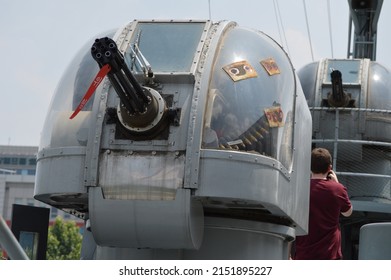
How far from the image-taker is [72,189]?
19.9 feet

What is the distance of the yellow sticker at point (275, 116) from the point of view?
20.3 feet

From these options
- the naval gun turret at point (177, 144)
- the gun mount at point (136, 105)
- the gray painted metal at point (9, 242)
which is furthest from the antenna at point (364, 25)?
the gray painted metal at point (9, 242)

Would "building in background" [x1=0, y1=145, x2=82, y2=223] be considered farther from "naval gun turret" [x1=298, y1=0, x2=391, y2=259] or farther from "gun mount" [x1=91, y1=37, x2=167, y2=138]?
"gun mount" [x1=91, y1=37, x2=167, y2=138]

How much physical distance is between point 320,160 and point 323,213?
1.37ft

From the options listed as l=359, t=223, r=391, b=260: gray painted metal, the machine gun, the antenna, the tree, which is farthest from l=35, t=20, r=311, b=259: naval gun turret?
the tree

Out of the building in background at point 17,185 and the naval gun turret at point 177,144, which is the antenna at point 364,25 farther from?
the building in background at point 17,185

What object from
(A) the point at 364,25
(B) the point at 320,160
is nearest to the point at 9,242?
(B) the point at 320,160

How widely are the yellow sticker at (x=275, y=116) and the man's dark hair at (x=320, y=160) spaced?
0.47m

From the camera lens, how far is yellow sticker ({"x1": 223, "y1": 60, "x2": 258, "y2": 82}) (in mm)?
6176

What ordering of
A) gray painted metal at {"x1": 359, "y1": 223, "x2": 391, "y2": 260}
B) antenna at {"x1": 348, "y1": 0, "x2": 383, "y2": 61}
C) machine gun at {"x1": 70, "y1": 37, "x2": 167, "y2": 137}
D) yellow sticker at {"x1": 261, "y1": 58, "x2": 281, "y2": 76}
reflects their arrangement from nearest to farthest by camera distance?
gray painted metal at {"x1": 359, "y1": 223, "x2": 391, "y2": 260}
machine gun at {"x1": 70, "y1": 37, "x2": 167, "y2": 137}
yellow sticker at {"x1": 261, "y1": 58, "x2": 281, "y2": 76}
antenna at {"x1": 348, "y1": 0, "x2": 383, "y2": 61}

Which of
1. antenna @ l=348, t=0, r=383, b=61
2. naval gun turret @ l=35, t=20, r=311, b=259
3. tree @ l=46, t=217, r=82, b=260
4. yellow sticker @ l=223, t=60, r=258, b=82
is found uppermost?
antenna @ l=348, t=0, r=383, b=61

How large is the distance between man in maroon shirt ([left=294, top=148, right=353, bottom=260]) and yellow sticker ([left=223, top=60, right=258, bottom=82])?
2.75 ft
